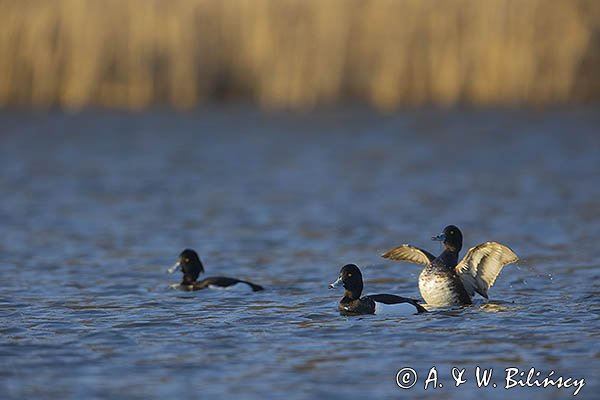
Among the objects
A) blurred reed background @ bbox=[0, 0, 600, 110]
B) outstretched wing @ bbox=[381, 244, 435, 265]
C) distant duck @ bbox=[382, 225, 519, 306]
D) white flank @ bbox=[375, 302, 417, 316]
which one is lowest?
white flank @ bbox=[375, 302, 417, 316]

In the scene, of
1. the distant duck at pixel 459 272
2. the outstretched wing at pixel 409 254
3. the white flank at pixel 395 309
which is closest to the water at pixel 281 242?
the white flank at pixel 395 309

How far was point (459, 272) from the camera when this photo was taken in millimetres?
9445

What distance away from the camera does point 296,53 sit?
24.0 m

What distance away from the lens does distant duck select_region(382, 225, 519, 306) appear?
9.29 meters

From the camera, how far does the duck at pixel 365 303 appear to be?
8.83 meters

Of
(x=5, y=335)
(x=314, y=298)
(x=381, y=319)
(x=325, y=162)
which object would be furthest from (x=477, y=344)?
(x=325, y=162)

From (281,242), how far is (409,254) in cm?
368

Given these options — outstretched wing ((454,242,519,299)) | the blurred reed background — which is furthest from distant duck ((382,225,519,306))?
the blurred reed background

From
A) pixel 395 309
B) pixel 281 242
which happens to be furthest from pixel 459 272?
pixel 281 242

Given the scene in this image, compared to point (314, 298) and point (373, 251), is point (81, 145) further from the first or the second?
point (314, 298)

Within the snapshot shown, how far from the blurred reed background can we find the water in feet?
1.90

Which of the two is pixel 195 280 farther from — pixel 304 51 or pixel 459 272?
pixel 304 51

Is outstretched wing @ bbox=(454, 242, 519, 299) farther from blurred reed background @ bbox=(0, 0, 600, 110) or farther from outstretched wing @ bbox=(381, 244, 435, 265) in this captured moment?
blurred reed background @ bbox=(0, 0, 600, 110)

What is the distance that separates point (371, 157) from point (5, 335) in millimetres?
13244
